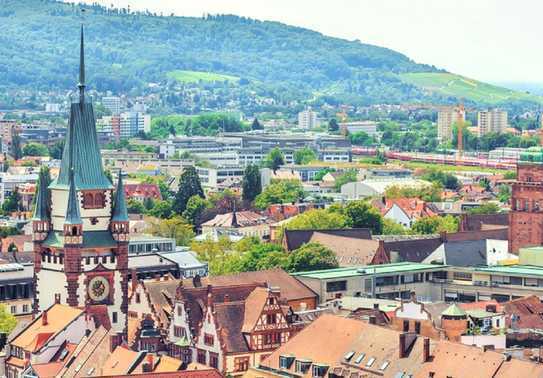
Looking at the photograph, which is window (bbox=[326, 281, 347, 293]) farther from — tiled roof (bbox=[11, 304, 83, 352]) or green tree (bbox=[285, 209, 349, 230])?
green tree (bbox=[285, 209, 349, 230])

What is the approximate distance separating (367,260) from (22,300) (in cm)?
2602

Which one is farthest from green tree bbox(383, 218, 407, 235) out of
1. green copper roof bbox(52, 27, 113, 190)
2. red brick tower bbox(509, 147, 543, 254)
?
green copper roof bbox(52, 27, 113, 190)

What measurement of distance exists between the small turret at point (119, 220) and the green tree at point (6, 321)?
926 cm

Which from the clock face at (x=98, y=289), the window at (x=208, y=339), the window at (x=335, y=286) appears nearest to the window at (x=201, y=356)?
the window at (x=208, y=339)

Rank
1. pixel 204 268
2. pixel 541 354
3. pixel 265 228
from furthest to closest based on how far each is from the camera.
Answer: pixel 265 228 → pixel 204 268 → pixel 541 354

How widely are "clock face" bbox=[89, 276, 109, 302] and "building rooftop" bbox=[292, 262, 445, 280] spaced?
20.6 metres

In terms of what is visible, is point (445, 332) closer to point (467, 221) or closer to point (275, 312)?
point (275, 312)

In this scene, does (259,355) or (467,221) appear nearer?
(259,355)

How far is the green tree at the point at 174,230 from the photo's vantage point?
579ft

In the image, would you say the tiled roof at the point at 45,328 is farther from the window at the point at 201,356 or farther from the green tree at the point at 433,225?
the green tree at the point at 433,225

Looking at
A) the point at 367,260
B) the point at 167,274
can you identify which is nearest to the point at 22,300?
the point at 167,274

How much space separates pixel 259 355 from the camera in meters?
100

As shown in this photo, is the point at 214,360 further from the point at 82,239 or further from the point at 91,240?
the point at 82,239

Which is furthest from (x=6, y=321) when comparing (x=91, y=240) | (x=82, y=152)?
(x=82, y=152)
